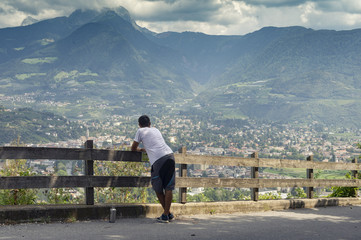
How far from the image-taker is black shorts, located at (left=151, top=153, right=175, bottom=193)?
332 inches

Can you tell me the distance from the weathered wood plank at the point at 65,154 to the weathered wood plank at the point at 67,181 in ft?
1.20

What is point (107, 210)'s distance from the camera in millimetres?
8727

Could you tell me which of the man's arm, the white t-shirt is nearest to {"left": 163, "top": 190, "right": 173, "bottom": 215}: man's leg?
the white t-shirt

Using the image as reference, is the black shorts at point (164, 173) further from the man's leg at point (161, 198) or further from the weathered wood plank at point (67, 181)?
the weathered wood plank at point (67, 181)

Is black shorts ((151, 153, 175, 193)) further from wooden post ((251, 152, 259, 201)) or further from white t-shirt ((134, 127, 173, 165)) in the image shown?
wooden post ((251, 152, 259, 201))

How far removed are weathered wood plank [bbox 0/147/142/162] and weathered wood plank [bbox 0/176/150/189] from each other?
0.37m

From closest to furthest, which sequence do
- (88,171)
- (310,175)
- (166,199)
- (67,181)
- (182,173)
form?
(67,181), (166,199), (88,171), (182,173), (310,175)

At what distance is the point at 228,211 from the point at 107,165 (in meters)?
3.20

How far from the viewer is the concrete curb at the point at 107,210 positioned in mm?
7895

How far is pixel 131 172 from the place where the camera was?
11.4 m

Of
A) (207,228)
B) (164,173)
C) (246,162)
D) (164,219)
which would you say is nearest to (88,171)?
(164,173)

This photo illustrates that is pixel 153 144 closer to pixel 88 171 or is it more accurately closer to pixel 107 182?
pixel 107 182

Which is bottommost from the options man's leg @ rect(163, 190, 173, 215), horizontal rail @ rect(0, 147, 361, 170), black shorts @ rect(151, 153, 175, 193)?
man's leg @ rect(163, 190, 173, 215)

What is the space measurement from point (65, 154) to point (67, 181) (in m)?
0.49
